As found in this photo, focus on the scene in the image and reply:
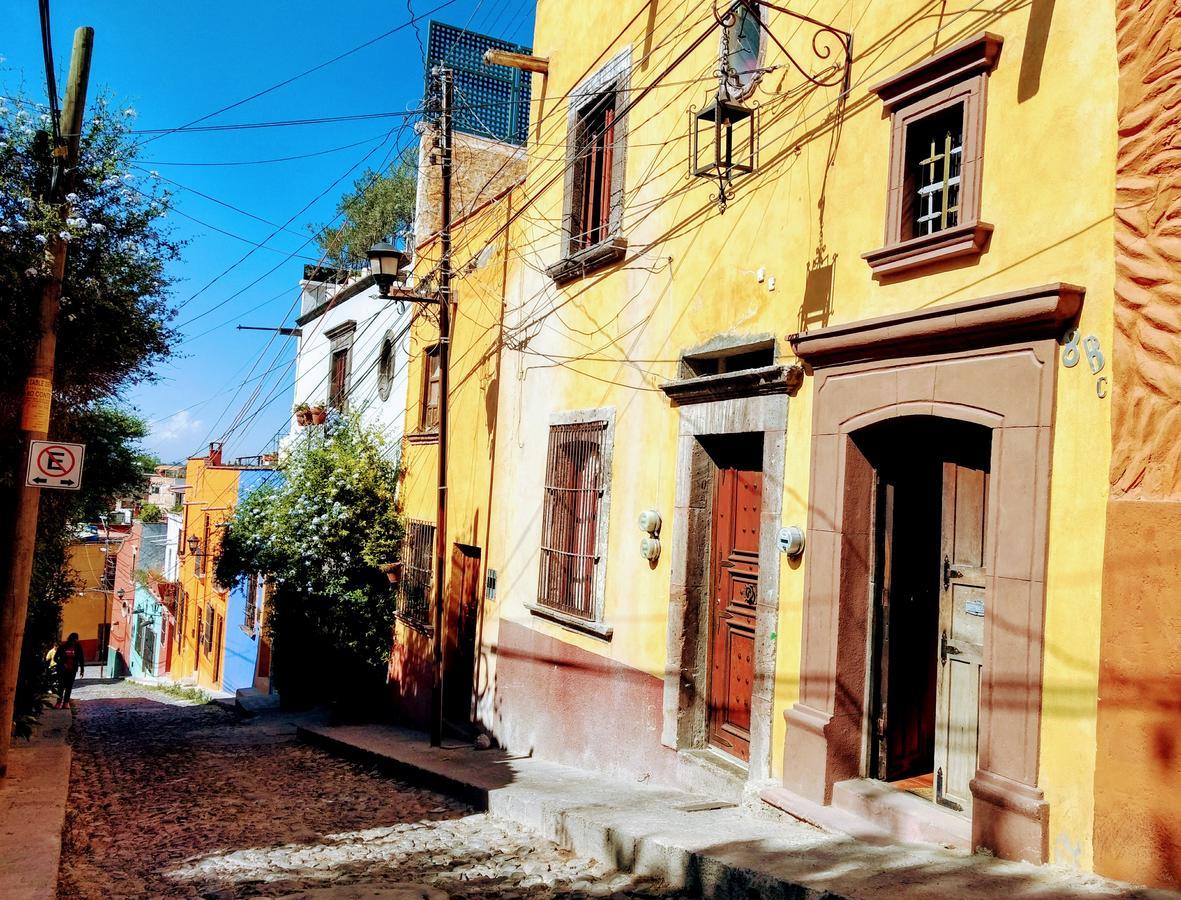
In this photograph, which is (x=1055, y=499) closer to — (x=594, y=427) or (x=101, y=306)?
(x=594, y=427)

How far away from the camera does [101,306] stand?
9.27 meters

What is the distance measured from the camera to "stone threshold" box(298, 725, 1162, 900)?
443 centimetres

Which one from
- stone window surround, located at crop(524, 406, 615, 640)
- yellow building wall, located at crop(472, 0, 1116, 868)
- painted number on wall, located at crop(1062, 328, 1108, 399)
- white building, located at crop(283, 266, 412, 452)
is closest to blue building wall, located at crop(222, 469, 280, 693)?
white building, located at crop(283, 266, 412, 452)

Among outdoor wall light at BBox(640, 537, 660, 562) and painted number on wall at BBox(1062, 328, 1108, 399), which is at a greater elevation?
painted number on wall at BBox(1062, 328, 1108, 399)

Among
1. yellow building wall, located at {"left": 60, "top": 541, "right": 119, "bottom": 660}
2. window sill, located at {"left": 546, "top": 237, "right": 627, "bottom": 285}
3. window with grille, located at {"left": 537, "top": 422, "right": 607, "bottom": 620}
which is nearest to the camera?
window sill, located at {"left": 546, "top": 237, "right": 627, "bottom": 285}

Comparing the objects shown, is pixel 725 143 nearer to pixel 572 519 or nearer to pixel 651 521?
pixel 651 521

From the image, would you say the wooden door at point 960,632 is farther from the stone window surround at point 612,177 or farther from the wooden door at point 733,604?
the stone window surround at point 612,177

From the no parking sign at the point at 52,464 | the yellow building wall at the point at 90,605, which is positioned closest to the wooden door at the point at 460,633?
the no parking sign at the point at 52,464

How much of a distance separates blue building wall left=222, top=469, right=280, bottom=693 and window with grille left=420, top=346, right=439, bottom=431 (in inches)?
325

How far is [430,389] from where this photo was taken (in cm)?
1405

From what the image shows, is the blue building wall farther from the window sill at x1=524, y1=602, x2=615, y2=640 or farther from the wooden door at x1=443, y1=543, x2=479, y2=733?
the window sill at x1=524, y1=602, x2=615, y2=640

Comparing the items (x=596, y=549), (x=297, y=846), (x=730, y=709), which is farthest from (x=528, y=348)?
(x=297, y=846)

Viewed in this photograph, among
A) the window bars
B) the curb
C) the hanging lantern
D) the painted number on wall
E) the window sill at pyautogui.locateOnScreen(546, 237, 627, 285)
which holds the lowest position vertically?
the curb

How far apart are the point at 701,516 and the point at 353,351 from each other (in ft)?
36.1
